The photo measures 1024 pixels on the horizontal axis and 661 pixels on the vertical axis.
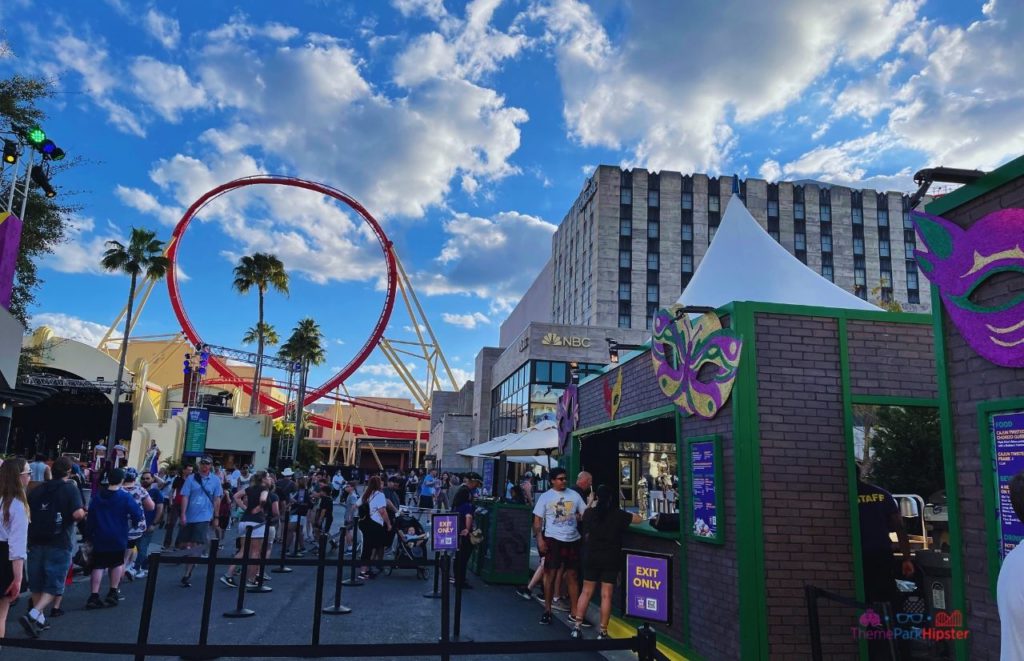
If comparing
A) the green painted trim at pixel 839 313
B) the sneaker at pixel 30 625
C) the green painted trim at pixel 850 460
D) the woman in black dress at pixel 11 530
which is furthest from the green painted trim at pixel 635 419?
the sneaker at pixel 30 625

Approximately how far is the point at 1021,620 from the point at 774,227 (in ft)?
207

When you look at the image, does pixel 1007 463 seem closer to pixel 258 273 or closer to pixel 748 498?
pixel 748 498

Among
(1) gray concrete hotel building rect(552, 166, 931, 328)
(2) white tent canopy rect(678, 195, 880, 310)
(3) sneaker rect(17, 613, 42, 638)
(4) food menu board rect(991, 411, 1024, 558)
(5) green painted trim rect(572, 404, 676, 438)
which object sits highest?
(1) gray concrete hotel building rect(552, 166, 931, 328)

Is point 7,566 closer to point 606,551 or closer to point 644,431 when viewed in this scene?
point 606,551

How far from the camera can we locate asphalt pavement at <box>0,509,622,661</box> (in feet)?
23.5

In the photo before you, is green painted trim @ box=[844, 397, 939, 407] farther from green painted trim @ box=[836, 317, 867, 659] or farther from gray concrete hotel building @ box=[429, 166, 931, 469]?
gray concrete hotel building @ box=[429, 166, 931, 469]

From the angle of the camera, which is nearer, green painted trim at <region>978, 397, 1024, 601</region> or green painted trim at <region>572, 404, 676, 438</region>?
green painted trim at <region>978, 397, 1024, 601</region>

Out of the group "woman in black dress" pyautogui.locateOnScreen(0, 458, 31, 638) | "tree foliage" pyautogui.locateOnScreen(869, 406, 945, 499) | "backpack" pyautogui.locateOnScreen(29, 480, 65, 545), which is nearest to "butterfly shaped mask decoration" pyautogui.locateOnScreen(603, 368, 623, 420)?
"backpack" pyautogui.locateOnScreen(29, 480, 65, 545)

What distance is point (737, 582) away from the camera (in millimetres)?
5953

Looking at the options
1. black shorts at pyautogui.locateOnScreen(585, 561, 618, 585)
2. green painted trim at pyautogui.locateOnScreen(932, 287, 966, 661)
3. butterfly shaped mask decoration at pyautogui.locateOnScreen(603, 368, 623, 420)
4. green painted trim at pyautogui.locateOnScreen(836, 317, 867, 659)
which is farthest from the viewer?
butterfly shaped mask decoration at pyautogui.locateOnScreen(603, 368, 623, 420)

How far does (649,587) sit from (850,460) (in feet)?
7.72

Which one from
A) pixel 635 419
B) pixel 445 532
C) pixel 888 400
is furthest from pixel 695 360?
pixel 445 532

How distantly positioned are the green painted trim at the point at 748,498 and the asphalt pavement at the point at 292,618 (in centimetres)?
176

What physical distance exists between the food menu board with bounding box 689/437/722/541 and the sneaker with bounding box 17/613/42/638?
6.37m
